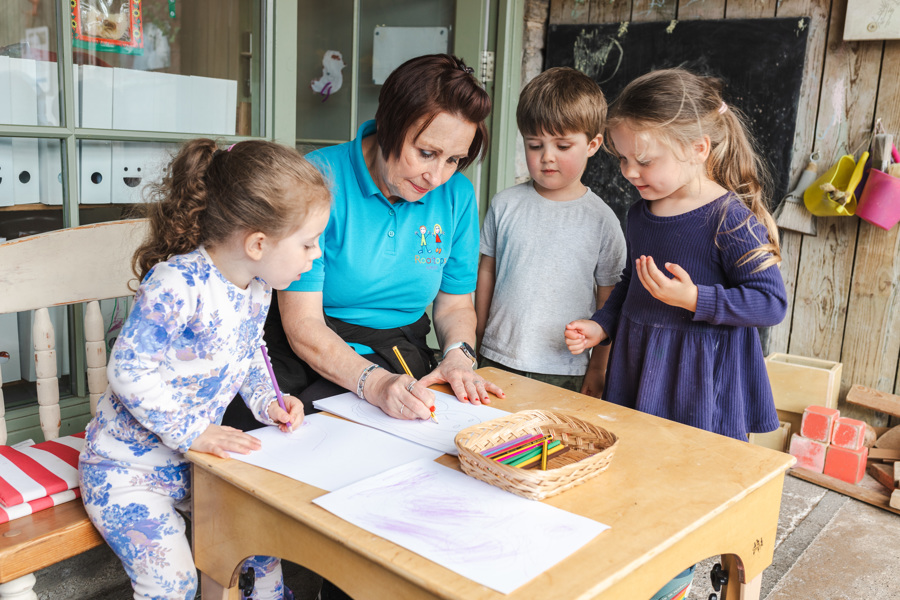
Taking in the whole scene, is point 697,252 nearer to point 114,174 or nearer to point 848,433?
point 114,174

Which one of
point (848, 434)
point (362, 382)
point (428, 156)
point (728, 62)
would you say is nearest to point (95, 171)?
point (428, 156)

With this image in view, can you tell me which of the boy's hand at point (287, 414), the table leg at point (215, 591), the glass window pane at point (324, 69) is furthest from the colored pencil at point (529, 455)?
the glass window pane at point (324, 69)

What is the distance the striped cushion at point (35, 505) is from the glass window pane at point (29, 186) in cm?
82

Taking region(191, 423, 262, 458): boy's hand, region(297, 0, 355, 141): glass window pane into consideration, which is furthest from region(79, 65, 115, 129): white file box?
region(191, 423, 262, 458): boy's hand

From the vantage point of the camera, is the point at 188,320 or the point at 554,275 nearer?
the point at 188,320

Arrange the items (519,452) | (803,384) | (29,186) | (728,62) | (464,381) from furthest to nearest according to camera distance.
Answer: (728,62) < (803,384) < (29,186) < (464,381) < (519,452)

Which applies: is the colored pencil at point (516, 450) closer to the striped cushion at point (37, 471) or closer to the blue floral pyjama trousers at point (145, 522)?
the blue floral pyjama trousers at point (145, 522)

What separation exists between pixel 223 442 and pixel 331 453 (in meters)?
0.17

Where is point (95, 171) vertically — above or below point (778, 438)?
above

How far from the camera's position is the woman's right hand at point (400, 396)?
126cm

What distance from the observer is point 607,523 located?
0.90m

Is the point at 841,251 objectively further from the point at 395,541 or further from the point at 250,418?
the point at 395,541

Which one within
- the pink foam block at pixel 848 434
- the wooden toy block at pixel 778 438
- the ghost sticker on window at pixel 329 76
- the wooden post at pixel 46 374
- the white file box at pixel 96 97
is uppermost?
the ghost sticker on window at pixel 329 76

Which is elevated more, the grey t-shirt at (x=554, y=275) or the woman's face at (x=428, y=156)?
the woman's face at (x=428, y=156)
